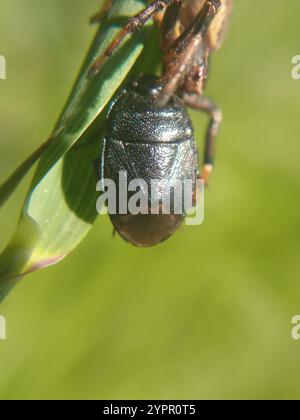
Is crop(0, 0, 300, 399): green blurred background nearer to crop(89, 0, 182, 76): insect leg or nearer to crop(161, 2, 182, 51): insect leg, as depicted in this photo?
crop(161, 2, 182, 51): insect leg

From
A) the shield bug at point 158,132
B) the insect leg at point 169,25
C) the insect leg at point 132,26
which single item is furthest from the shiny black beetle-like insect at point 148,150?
the insect leg at point 132,26

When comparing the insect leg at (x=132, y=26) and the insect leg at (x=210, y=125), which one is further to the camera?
the insect leg at (x=210, y=125)

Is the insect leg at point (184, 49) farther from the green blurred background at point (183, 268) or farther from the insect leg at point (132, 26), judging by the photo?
the green blurred background at point (183, 268)

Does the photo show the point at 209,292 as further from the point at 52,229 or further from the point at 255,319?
the point at 52,229

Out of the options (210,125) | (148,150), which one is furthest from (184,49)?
(210,125)

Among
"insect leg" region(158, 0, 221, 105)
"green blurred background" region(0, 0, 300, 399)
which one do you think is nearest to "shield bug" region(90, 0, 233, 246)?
"insect leg" region(158, 0, 221, 105)
